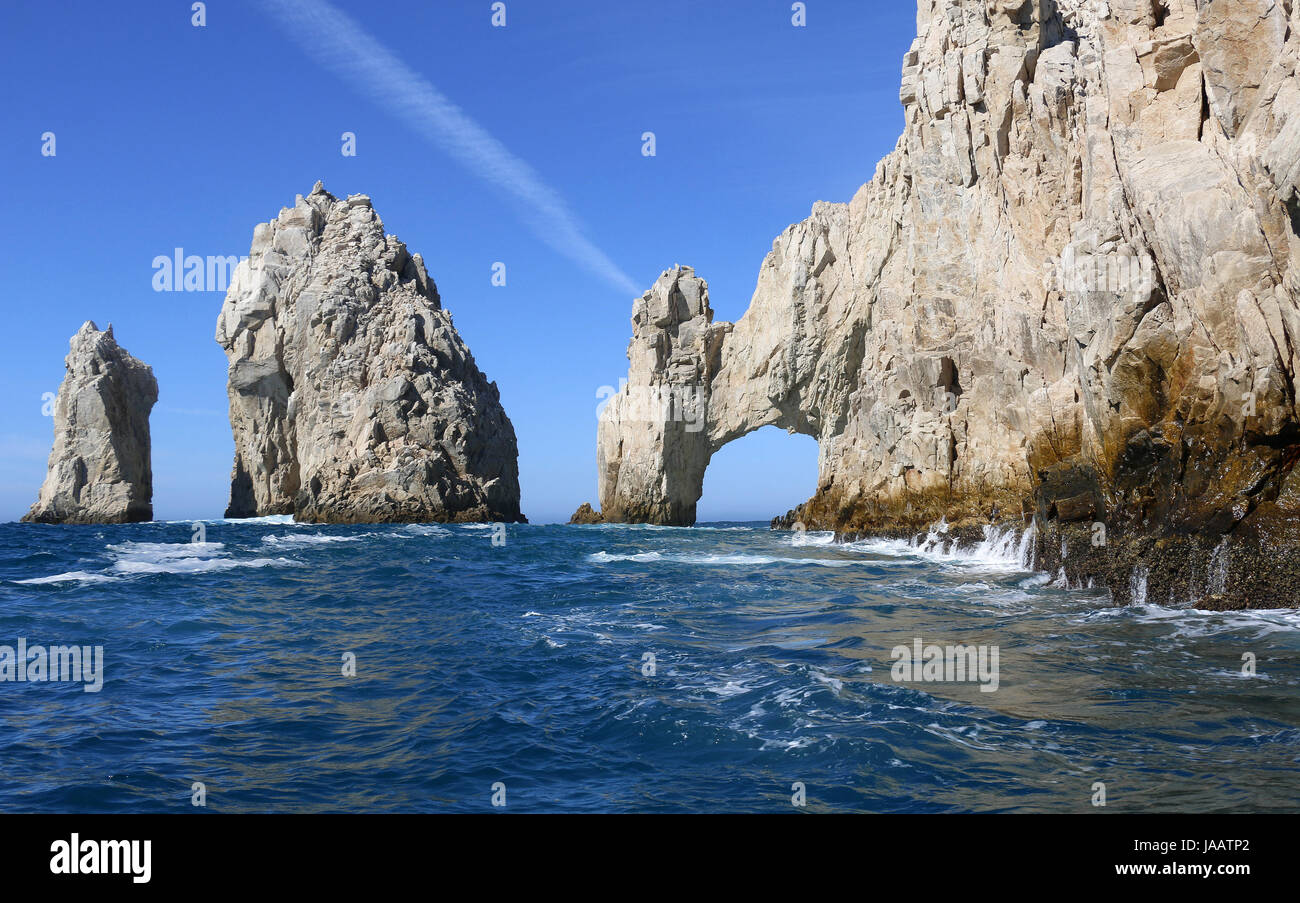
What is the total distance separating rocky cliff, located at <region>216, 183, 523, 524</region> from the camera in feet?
216

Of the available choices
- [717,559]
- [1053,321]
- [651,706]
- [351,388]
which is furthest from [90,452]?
[651,706]

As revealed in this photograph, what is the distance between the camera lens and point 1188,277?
16.3m

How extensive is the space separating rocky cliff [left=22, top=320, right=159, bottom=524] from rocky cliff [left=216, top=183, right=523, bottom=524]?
351 inches

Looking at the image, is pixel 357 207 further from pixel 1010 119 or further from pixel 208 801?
pixel 208 801

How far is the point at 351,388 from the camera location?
Answer: 230 ft

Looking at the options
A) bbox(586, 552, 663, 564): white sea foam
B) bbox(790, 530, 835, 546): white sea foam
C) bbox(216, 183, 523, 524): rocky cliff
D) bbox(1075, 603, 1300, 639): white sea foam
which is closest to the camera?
bbox(1075, 603, 1300, 639): white sea foam

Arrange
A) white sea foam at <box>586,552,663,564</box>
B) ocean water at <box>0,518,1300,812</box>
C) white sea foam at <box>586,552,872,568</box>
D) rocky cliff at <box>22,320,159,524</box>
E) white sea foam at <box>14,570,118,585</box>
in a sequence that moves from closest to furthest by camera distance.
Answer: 1. ocean water at <box>0,518,1300,812</box>
2. white sea foam at <box>14,570,118,585</box>
3. white sea foam at <box>586,552,872,568</box>
4. white sea foam at <box>586,552,663,564</box>
5. rocky cliff at <box>22,320,159,524</box>

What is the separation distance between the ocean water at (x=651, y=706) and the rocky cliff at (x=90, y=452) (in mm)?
64765

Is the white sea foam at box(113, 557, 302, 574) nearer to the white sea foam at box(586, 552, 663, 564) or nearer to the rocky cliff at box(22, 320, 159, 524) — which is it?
the white sea foam at box(586, 552, 663, 564)

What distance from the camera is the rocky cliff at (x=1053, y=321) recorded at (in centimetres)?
1484

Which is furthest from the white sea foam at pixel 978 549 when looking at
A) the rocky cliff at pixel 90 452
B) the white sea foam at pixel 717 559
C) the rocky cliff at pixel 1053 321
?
the rocky cliff at pixel 90 452

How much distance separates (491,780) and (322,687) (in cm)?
449

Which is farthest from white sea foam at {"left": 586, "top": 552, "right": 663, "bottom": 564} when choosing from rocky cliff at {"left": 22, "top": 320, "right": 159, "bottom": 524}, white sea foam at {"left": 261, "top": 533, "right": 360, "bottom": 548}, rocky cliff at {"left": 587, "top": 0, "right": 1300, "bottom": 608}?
rocky cliff at {"left": 22, "top": 320, "right": 159, "bottom": 524}

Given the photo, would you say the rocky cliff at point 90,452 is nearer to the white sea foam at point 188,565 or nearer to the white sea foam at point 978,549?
the white sea foam at point 188,565
